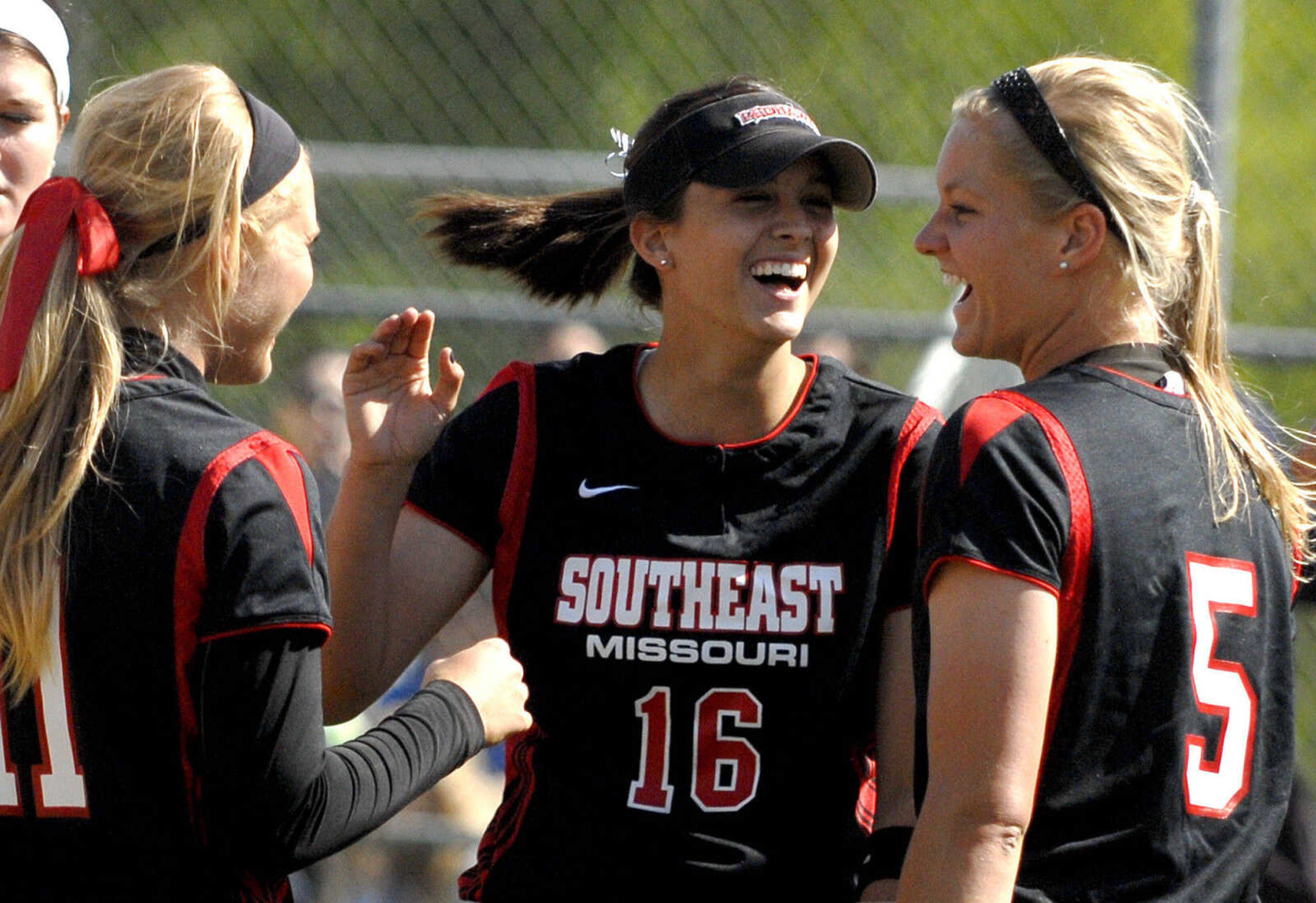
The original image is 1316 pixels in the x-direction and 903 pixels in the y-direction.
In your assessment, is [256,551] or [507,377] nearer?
[256,551]

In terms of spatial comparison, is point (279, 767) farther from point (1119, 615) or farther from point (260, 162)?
point (1119, 615)

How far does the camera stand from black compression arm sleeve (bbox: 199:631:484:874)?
1.75 metres

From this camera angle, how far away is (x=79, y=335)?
1.83 metres

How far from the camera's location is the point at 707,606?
2.30m

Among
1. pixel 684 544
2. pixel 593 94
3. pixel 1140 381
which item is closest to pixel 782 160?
pixel 684 544

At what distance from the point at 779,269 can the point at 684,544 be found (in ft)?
1.56

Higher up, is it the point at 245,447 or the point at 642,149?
the point at 642,149

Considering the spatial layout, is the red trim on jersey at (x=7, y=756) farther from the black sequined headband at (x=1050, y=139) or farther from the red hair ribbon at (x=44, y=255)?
the black sequined headband at (x=1050, y=139)

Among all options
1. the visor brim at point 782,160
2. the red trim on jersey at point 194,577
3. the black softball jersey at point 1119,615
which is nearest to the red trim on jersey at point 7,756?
the red trim on jersey at point 194,577

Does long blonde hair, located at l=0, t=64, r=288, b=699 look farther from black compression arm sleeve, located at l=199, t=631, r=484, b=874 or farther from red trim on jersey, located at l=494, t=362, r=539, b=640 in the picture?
red trim on jersey, located at l=494, t=362, r=539, b=640

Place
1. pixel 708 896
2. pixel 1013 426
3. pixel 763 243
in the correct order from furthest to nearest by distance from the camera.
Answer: pixel 763 243, pixel 708 896, pixel 1013 426

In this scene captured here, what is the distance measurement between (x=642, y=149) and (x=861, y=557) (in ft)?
2.50

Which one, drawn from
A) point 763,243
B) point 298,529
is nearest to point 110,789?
point 298,529

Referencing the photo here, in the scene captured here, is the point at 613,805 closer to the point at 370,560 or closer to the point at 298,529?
the point at 370,560
